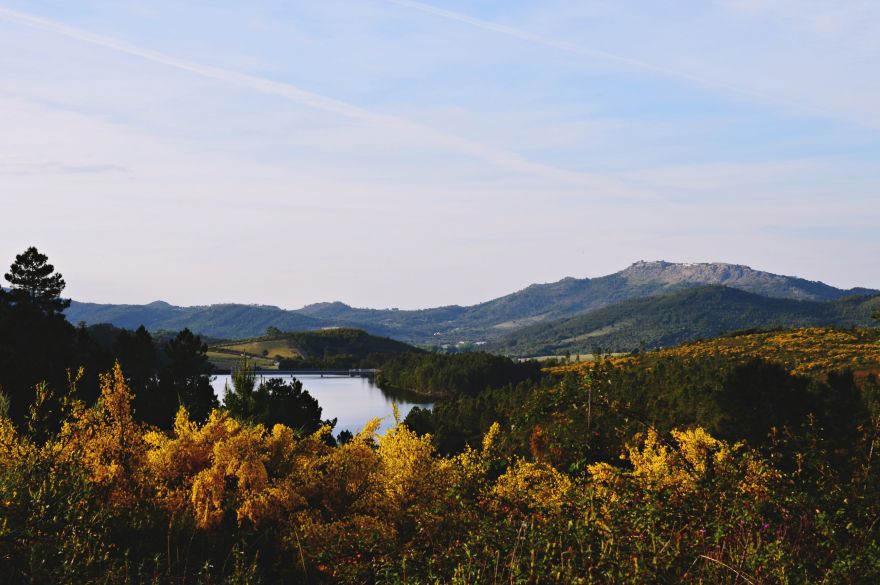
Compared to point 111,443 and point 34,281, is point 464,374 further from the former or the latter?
point 111,443

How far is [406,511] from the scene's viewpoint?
1302cm

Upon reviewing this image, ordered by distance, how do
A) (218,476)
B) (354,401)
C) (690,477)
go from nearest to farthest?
(690,477), (218,476), (354,401)

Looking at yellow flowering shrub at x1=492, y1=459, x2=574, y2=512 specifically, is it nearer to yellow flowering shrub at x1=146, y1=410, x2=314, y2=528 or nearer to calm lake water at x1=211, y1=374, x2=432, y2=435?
yellow flowering shrub at x1=146, y1=410, x2=314, y2=528

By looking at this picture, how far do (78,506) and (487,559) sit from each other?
5687 mm

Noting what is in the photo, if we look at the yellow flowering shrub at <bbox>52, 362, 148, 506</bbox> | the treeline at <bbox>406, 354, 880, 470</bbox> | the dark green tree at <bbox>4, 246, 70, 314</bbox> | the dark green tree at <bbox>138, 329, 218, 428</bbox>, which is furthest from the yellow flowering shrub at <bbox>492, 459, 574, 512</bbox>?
the dark green tree at <bbox>4, 246, 70, 314</bbox>

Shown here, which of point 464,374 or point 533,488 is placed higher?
point 533,488

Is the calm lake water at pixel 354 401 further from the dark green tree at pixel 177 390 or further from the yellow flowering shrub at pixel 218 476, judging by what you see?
the yellow flowering shrub at pixel 218 476

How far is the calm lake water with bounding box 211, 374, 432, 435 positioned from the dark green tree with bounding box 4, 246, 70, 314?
4059 cm

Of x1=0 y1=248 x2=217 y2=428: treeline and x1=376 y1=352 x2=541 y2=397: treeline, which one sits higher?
x1=0 y1=248 x2=217 y2=428: treeline

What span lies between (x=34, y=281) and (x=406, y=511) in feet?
198

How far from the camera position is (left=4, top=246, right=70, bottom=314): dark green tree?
Result: 62.2 metres

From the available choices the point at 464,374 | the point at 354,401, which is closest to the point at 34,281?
the point at 354,401

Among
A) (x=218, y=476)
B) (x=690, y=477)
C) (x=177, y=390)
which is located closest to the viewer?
(x=690, y=477)

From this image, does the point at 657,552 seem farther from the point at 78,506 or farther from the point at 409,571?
the point at 78,506
